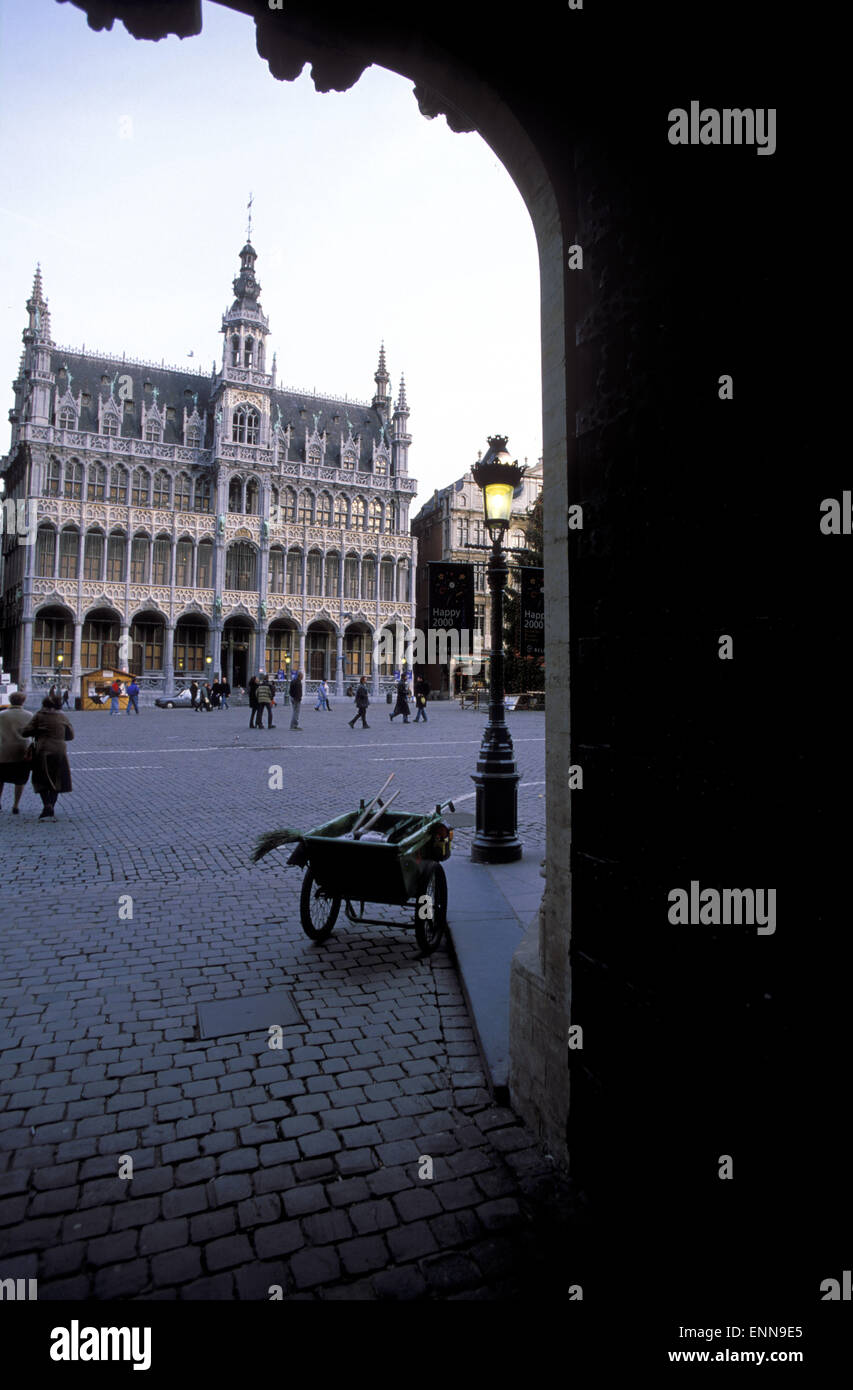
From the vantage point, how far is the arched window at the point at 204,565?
→ 52.7 m

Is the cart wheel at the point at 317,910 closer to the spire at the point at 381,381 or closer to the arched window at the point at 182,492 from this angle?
the arched window at the point at 182,492

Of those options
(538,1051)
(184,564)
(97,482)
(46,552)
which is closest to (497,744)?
(538,1051)

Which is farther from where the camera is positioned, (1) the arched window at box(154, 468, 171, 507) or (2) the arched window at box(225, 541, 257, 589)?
(2) the arched window at box(225, 541, 257, 589)

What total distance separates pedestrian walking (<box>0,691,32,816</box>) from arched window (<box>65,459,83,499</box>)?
46.1 metres

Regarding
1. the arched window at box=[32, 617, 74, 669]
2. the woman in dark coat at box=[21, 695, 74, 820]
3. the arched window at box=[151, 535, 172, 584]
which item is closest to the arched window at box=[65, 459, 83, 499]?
the arched window at box=[151, 535, 172, 584]

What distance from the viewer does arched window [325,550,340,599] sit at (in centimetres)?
5775

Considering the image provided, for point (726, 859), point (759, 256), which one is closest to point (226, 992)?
A: point (726, 859)

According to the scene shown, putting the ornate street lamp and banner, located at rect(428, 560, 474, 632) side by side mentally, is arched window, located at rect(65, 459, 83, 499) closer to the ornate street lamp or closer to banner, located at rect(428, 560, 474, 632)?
banner, located at rect(428, 560, 474, 632)

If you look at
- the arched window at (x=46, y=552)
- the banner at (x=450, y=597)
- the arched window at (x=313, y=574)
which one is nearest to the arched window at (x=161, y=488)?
the arched window at (x=46, y=552)

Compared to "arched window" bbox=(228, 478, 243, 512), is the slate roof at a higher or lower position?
higher

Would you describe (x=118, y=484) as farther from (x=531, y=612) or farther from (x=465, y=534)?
(x=531, y=612)

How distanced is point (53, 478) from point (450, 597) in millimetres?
50472

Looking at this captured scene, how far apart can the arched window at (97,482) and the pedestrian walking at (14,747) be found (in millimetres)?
45957

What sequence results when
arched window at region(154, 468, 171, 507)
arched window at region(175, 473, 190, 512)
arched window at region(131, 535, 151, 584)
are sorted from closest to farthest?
arched window at region(131, 535, 151, 584)
arched window at region(154, 468, 171, 507)
arched window at region(175, 473, 190, 512)
